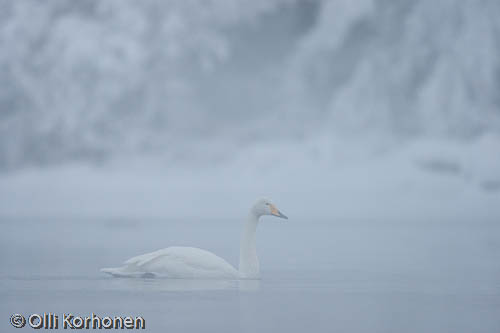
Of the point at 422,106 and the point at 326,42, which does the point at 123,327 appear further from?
the point at 326,42

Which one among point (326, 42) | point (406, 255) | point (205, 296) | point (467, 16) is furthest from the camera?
point (326, 42)

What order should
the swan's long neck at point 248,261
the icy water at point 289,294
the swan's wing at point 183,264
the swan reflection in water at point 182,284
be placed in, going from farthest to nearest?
the swan's long neck at point 248,261 → the swan's wing at point 183,264 → the swan reflection in water at point 182,284 → the icy water at point 289,294

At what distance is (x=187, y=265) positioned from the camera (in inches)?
358

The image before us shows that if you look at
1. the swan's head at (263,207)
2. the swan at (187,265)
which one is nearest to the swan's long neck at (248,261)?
the swan at (187,265)

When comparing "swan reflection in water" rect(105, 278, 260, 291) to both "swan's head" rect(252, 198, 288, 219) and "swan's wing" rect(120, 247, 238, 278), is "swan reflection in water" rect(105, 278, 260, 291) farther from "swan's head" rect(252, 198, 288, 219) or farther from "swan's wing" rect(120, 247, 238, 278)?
"swan's head" rect(252, 198, 288, 219)

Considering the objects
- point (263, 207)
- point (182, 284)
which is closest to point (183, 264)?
point (182, 284)

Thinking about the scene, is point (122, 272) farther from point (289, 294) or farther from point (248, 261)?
point (289, 294)

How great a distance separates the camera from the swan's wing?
902cm

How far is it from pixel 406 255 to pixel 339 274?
3616 millimetres

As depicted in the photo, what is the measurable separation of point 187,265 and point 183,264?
6cm

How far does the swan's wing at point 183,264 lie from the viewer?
902cm

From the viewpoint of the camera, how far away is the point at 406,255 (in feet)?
44.2

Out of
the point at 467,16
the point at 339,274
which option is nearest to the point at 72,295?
the point at 339,274

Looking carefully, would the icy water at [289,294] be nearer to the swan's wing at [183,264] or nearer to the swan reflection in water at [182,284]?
the swan reflection in water at [182,284]
